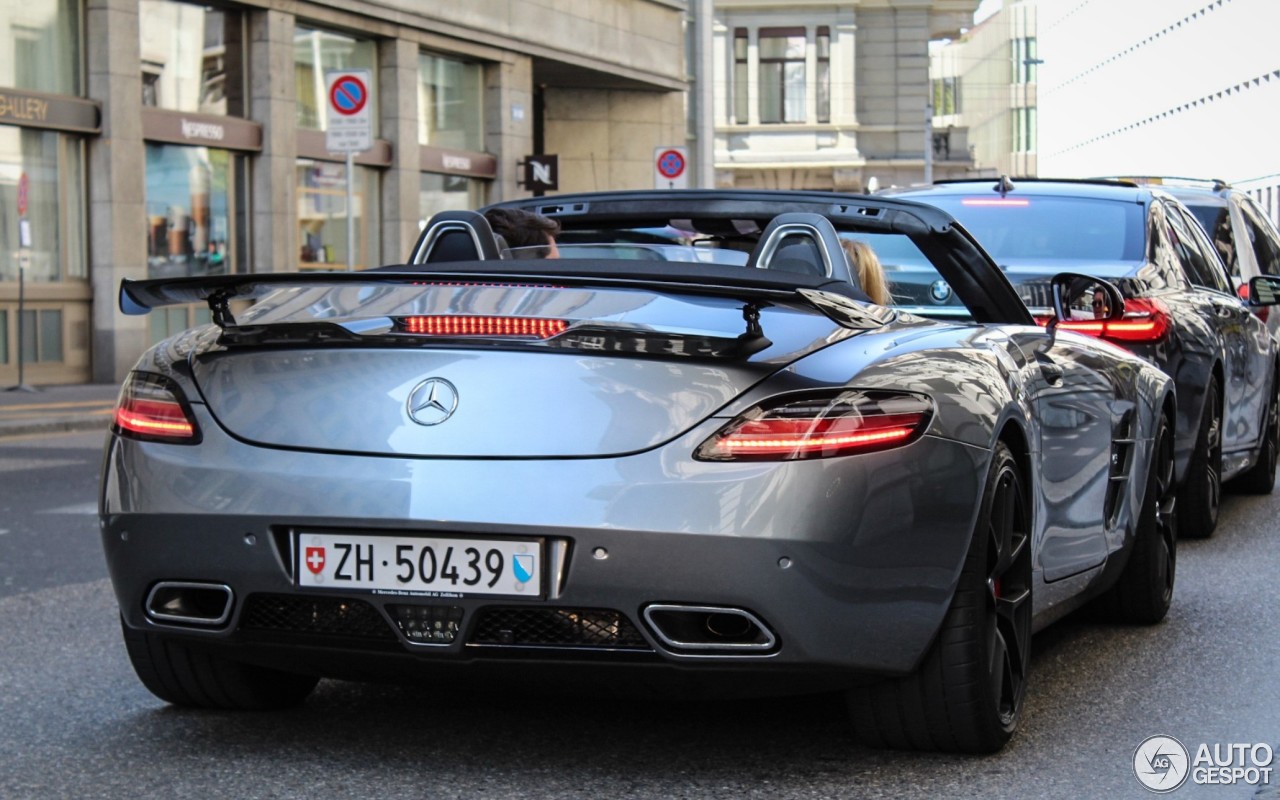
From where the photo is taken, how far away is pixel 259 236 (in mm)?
26781

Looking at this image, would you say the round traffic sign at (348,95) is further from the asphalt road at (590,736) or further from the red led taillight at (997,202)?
the asphalt road at (590,736)

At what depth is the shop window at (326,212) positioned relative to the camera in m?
28.1

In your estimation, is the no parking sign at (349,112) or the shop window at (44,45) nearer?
the no parking sign at (349,112)

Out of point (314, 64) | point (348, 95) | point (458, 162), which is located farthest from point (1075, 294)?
point (458, 162)

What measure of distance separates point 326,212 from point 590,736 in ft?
80.4

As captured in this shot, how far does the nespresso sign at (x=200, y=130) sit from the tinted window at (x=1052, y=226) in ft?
55.2

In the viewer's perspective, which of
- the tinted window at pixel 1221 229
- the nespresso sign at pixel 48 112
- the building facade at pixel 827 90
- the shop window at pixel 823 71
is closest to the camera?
the tinted window at pixel 1221 229

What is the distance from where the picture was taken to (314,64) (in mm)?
28719

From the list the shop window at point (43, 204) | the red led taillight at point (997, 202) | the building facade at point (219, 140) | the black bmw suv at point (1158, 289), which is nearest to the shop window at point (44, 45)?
the building facade at point (219, 140)

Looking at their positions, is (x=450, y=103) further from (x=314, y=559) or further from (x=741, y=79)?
(x=741, y=79)

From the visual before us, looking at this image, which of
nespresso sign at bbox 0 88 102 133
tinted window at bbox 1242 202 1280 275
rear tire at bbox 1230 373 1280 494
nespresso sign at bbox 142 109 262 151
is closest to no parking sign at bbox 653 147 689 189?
nespresso sign at bbox 142 109 262 151

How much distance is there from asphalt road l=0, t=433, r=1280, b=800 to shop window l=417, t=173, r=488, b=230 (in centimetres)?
2559

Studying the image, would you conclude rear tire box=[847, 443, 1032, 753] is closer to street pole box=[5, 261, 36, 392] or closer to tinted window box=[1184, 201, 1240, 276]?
tinted window box=[1184, 201, 1240, 276]

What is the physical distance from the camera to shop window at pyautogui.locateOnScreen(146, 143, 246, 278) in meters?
25.0
